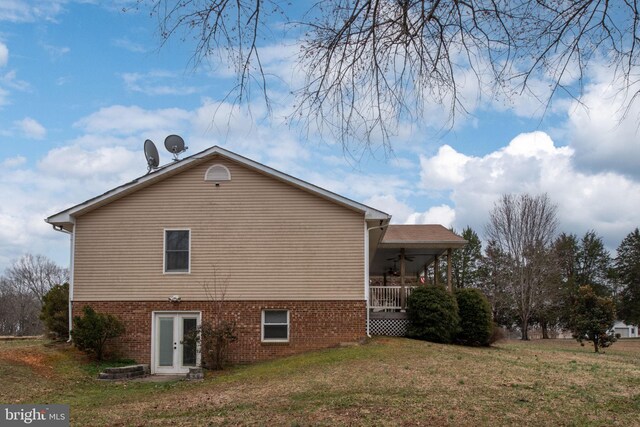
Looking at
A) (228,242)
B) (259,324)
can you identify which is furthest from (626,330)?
(228,242)

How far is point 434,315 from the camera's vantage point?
2069 cm

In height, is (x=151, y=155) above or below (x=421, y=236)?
above

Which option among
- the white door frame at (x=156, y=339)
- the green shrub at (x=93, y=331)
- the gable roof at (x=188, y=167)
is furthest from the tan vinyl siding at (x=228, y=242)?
the green shrub at (x=93, y=331)

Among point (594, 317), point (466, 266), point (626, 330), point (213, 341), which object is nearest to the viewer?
point (213, 341)

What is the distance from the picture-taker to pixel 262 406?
35.5 ft

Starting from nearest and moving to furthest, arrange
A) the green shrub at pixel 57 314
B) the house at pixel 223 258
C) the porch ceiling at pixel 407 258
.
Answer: the house at pixel 223 258 → the green shrub at pixel 57 314 → the porch ceiling at pixel 407 258

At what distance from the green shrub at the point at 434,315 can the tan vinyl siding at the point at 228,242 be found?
307cm

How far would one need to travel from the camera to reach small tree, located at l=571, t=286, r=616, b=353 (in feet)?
90.0

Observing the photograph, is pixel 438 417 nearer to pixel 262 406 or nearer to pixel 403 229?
pixel 262 406

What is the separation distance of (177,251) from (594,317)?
61.2 feet

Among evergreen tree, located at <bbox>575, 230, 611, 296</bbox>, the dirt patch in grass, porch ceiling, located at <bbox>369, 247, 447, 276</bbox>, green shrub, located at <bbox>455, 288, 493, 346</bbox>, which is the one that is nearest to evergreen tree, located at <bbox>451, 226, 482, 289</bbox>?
evergreen tree, located at <bbox>575, 230, 611, 296</bbox>

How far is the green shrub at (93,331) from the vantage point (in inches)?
706

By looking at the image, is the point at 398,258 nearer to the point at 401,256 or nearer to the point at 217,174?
the point at 401,256

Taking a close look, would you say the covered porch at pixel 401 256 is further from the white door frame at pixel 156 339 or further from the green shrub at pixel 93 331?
the green shrub at pixel 93 331
